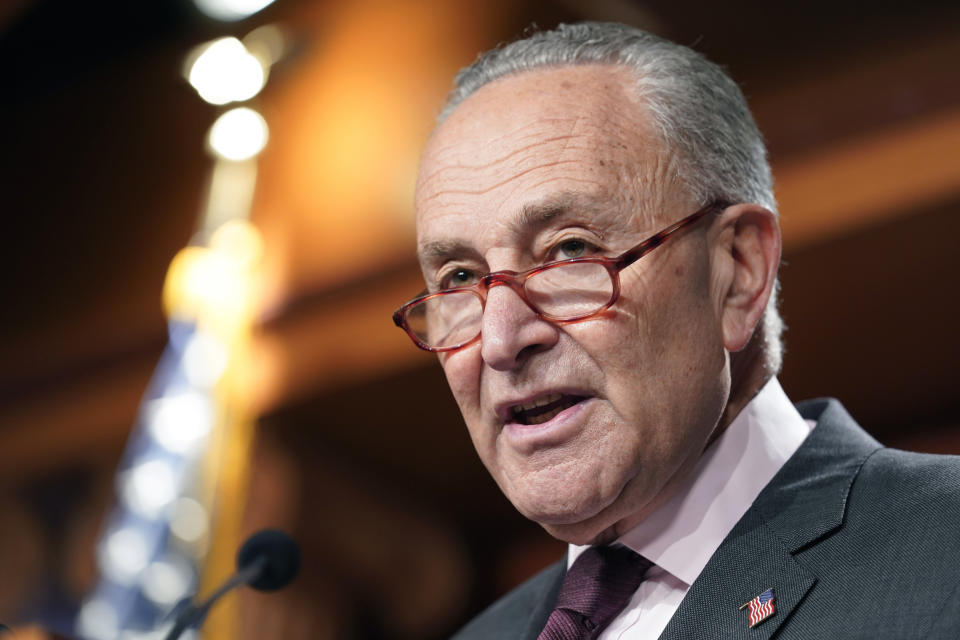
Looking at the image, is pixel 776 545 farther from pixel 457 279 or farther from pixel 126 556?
pixel 126 556

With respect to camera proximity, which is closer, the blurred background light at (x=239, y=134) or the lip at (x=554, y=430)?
the lip at (x=554, y=430)

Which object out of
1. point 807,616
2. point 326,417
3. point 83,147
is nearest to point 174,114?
point 83,147

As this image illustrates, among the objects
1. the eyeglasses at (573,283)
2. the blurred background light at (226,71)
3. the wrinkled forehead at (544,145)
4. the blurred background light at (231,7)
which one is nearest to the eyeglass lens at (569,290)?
the eyeglasses at (573,283)

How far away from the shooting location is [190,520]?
4.63m

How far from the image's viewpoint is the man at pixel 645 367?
123cm

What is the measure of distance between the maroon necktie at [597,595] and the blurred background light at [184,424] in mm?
3642

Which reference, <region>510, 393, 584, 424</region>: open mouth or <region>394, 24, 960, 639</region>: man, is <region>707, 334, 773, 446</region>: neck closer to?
<region>394, 24, 960, 639</region>: man

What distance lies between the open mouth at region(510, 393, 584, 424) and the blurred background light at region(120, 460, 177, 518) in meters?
3.62

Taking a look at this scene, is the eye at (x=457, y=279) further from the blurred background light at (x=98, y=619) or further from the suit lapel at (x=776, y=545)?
the blurred background light at (x=98, y=619)

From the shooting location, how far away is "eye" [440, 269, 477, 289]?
149 cm

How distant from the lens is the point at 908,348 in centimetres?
407

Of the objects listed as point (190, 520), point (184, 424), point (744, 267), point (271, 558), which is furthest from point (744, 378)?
point (184, 424)

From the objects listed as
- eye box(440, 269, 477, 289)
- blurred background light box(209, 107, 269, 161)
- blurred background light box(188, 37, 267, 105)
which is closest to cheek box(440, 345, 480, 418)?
eye box(440, 269, 477, 289)

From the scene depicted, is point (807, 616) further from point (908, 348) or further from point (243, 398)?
point (243, 398)
